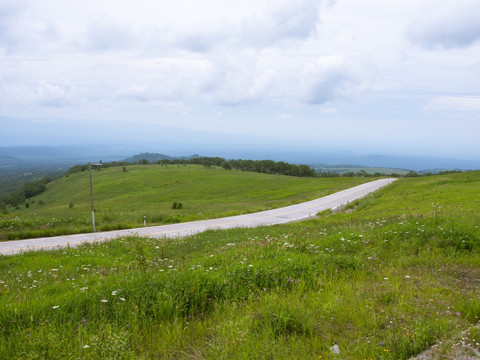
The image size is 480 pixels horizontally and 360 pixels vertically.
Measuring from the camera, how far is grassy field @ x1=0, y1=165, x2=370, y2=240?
25.8m

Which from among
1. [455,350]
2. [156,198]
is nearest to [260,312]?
[455,350]

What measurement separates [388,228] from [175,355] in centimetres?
904

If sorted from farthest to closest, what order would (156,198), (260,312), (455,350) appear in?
(156,198)
(260,312)
(455,350)

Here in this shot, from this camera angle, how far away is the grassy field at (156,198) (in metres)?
25.8

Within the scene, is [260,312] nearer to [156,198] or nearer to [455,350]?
[455,350]

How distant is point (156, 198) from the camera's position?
85312 millimetres

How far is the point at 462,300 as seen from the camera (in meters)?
5.19

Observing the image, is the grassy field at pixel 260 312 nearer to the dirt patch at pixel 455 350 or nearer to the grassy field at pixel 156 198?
the dirt patch at pixel 455 350

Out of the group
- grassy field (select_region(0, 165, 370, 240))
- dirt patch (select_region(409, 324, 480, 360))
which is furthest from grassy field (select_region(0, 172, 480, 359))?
grassy field (select_region(0, 165, 370, 240))

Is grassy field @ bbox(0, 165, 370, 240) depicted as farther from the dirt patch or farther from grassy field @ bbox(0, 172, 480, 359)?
the dirt patch

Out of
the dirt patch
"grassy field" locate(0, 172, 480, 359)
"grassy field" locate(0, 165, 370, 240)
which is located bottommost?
"grassy field" locate(0, 165, 370, 240)

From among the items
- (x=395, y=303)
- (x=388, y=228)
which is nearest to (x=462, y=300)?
(x=395, y=303)

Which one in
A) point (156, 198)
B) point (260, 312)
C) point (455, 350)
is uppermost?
point (455, 350)

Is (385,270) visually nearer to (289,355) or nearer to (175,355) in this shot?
(289,355)
